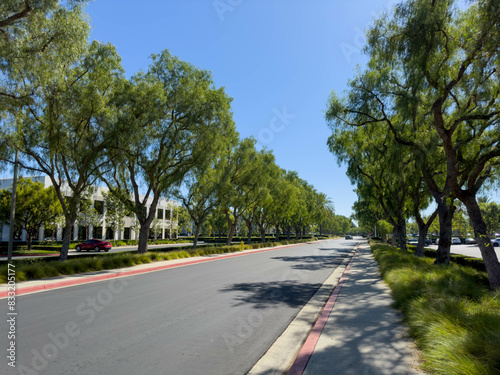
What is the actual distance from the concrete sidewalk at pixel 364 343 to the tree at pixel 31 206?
33.5 m

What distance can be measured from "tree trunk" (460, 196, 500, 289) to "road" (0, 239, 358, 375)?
5520 millimetres

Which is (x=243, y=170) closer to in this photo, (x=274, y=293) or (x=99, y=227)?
(x=274, y=293)

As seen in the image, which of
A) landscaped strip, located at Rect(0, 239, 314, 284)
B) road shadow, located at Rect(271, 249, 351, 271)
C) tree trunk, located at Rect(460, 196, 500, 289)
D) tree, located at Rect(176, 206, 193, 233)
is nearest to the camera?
tree trunk, located at Rect(460, 196, 500, 289)

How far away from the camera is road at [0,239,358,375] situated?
14.4 feet

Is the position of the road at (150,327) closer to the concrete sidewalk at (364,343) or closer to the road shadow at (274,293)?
the road shadow at (274,293)

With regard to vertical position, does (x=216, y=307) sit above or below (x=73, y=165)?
below

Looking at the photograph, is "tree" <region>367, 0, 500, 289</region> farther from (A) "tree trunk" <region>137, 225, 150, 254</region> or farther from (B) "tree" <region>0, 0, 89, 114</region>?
(A) "tree trunk" <region>137, 225, 150, 254</region>

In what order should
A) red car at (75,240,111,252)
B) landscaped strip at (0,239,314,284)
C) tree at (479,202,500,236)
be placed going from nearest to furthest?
landscaped strip at (0,239,314,284) < red car at (75,240,111,252) < tree at (479,202,500,236)

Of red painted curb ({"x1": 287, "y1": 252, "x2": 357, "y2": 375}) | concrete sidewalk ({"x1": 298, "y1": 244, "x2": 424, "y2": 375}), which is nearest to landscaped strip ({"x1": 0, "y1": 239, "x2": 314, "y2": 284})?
red painted curb ({"x1": 287, "y1": 252, "x2": 357, "y2": 375})

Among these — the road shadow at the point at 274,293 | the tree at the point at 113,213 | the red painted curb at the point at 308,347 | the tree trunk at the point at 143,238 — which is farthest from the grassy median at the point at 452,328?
the tree at the point at 113,213

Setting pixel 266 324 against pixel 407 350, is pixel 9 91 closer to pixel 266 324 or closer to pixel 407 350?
pixel 266 324

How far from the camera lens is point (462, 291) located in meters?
7.80

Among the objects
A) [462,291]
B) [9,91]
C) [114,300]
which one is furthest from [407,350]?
[9,91]

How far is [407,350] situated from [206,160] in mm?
16964
